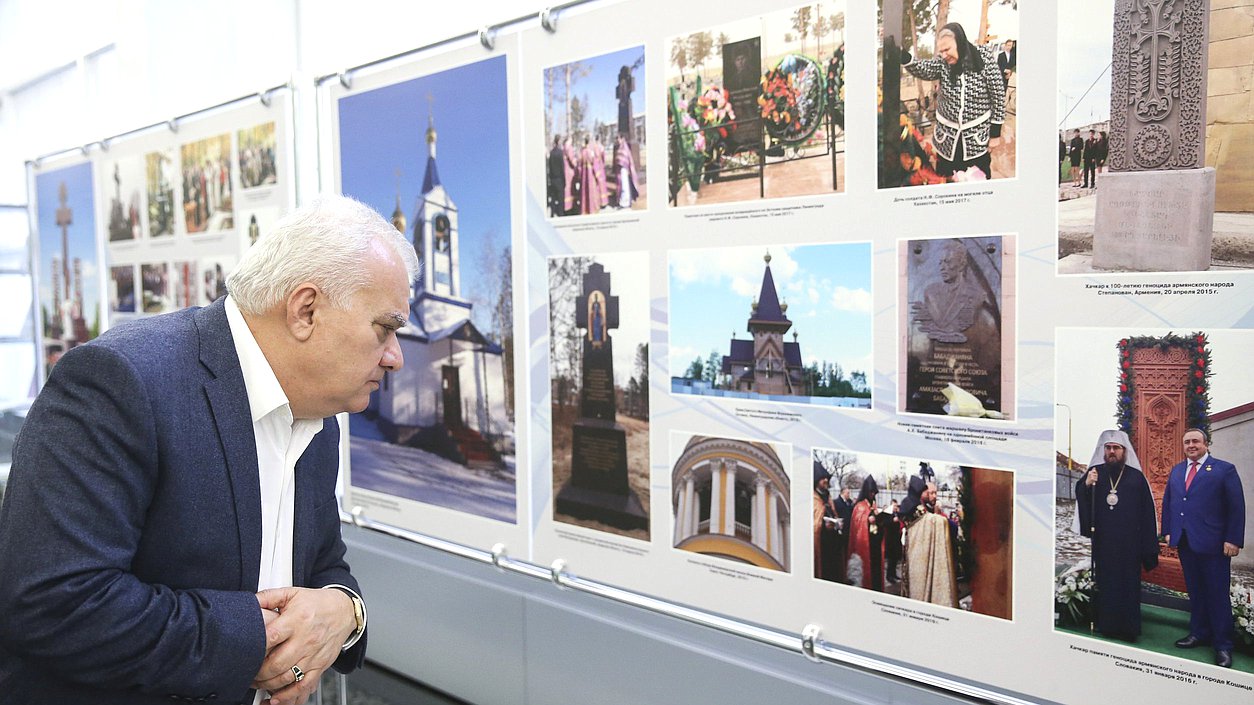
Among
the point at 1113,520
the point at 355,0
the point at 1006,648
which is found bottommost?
the point at 1006,648

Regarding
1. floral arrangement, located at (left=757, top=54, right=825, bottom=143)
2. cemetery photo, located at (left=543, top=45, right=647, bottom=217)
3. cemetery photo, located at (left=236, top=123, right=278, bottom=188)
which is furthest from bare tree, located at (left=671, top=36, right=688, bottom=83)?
cemetery photo, located at (left=236, top=123, right=278, bottom=188)

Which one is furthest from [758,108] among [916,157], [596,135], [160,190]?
[160,190]

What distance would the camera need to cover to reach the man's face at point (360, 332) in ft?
5.28

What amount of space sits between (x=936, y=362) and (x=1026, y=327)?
202 millimetres

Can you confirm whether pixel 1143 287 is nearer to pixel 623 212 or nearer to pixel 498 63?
pixel 623 212

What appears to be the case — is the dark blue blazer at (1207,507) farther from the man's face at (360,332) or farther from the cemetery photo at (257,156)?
the cemetery photo at (257,156)

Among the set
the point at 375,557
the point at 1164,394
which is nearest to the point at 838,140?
the point at 1164,394

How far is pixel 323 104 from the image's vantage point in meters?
3.52

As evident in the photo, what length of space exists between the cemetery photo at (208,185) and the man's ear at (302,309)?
271 centimetres

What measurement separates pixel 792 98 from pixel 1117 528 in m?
1.17

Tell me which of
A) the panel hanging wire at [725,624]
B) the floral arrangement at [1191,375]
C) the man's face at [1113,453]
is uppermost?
the floral arrangement at [1191,375]

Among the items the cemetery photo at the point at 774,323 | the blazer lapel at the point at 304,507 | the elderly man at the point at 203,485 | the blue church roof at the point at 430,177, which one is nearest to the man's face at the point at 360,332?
the elderly man at the point at 203,485

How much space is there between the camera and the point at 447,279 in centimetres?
309

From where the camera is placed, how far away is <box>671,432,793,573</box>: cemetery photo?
89.0 inches
